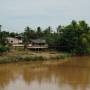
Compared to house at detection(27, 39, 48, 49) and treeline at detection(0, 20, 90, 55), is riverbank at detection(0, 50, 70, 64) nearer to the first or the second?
treeline at detection(0, 20, 90, 55)

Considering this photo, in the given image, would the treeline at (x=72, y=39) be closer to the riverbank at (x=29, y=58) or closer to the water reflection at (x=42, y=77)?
the riverbank at (x=29, y=58)

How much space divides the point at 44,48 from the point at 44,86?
21487 mm

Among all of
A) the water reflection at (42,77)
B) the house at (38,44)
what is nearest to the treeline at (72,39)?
the house at (38,44)

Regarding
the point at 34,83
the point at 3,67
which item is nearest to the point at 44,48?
the point at 3,67

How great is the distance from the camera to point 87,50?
38.6m

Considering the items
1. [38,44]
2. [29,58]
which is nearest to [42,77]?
[29,58]

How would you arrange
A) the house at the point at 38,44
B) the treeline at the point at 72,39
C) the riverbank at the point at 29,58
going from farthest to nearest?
the house at the point at 38,44
the treeline at the point at 72,39
the riverbank at the point at 29,58

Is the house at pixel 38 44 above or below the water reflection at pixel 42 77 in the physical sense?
above

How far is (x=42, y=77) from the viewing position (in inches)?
870

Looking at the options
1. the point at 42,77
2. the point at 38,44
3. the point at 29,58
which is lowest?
the point at 42,77

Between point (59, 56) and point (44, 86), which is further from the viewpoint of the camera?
point (59, 56)

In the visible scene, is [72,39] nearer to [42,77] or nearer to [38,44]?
[38,44]

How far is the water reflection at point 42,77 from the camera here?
18.3m

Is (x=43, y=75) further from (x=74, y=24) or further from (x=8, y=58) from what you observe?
(x=74, y=24)
